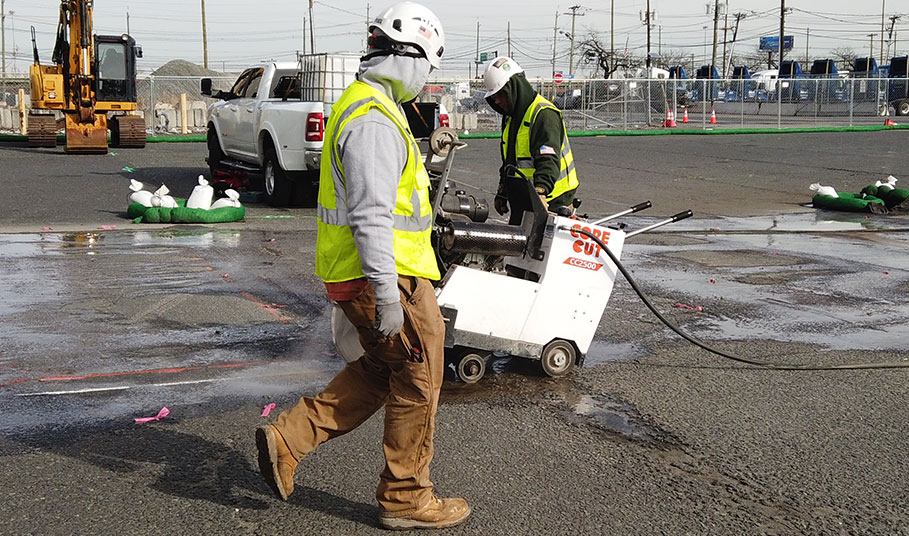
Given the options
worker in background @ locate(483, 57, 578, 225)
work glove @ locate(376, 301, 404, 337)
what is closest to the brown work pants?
work glove @ locate(376, 301, 404, 337)

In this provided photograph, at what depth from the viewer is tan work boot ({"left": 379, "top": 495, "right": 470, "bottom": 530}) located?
3.89m

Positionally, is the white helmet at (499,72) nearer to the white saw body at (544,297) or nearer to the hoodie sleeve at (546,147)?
the hoodie sleeve at (546,147)

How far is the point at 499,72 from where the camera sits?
724 cm

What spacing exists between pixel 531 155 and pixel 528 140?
112 mm

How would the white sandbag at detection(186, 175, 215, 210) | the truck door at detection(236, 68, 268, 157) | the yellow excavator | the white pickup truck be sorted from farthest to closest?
the yellow excavator < the truck door at detection(236, 68, 268, 157) < the white pickup truck < the white sandbag at detection(186, 175, 215, 210)

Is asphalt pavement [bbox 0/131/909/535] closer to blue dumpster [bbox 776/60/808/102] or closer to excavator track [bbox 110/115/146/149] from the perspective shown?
excavator track [bbox 110/115/146/149]

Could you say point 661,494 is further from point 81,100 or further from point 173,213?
point 81,100

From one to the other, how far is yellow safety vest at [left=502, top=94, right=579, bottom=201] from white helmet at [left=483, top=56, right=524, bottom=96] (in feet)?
0.84

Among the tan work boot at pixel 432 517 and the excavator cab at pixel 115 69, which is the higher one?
the excavator cab at pixel 115 69

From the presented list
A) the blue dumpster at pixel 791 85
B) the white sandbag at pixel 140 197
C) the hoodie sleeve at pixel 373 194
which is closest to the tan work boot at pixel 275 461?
the hoodie sleeve at pixel 373 194

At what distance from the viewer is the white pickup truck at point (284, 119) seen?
1398cm

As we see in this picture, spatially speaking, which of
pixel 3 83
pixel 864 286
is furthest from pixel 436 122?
pixel 3 83

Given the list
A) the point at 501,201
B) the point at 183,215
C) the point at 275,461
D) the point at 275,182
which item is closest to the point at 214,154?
the point at 275,182

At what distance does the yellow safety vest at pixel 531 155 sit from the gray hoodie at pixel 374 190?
3.72 metres
